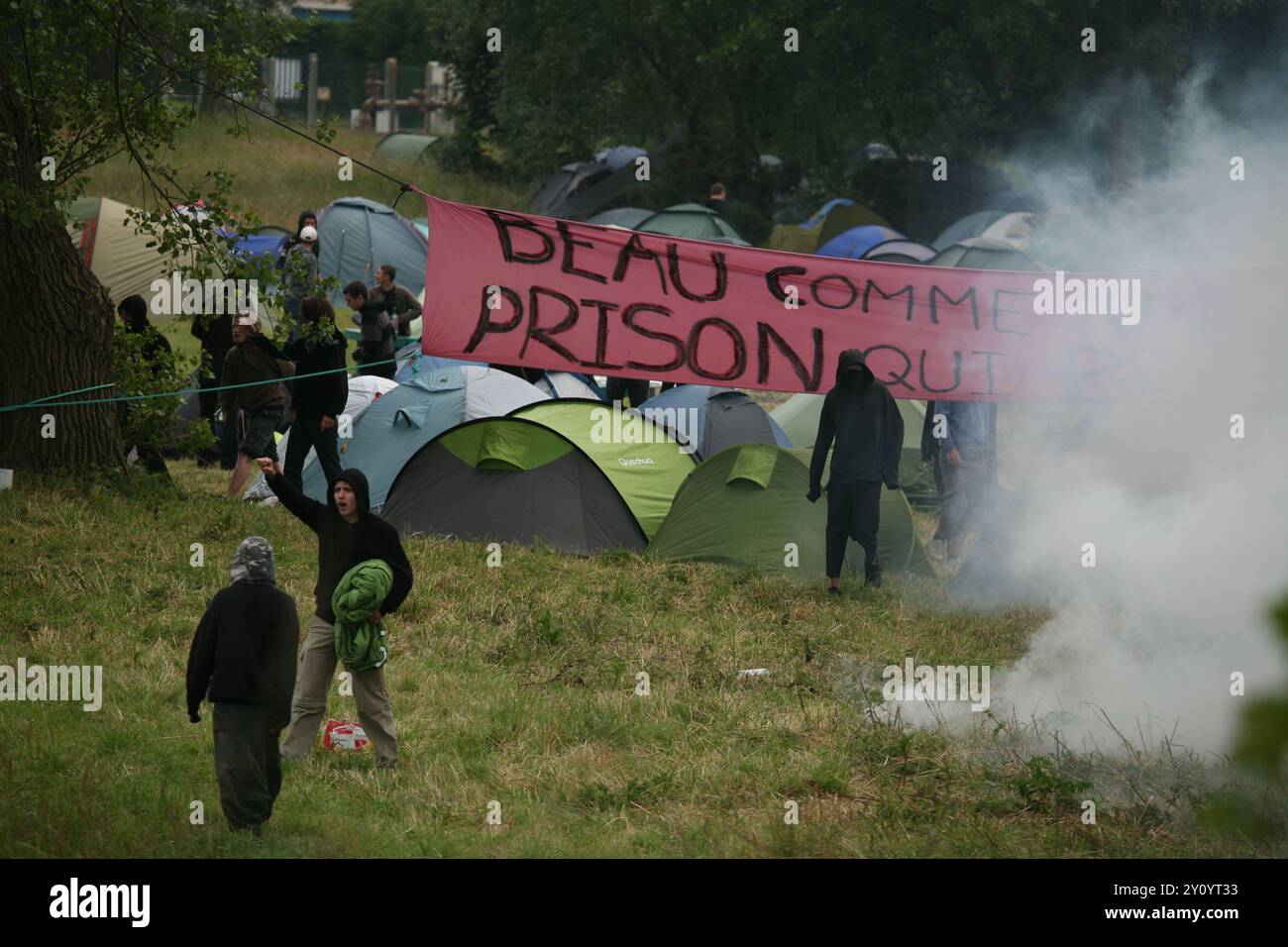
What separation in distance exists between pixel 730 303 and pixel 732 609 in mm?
1994

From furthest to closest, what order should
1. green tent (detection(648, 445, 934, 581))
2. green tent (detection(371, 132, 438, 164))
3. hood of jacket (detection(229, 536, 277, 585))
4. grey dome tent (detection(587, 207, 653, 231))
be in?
1. green tent (detection(371, 132, 438, 164))
2. grey dome tent (detection(587, 207, 653, 231))
3. green tent (detection(648, 445, 934, 581))
4. hood of jacket (detection(229, 536, 277, 585))

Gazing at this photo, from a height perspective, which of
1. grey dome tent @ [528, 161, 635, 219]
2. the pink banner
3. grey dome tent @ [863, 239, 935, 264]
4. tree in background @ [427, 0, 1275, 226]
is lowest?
the pink banner

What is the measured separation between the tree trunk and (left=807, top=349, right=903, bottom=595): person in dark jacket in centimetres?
556

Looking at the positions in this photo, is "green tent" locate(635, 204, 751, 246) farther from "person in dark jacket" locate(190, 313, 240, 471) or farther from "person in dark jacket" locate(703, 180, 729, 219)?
"person in dark jacket" locate(190, 313, 240, 471)

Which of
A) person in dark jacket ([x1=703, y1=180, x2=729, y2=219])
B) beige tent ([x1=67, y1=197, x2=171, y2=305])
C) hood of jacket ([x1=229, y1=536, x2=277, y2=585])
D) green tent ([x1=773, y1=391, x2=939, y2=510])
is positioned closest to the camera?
hood of jacket ([x1=229, y1=536, x2=277, y2=585])

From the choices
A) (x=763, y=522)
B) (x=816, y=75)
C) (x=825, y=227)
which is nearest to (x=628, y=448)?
(x=763, y=522)

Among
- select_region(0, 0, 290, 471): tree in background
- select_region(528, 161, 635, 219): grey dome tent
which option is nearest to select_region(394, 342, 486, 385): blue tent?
select_region(0, 0, 290, 471): tree in background

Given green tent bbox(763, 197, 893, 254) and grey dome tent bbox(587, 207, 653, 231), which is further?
green tent bbox(763, 197, 893, 254)

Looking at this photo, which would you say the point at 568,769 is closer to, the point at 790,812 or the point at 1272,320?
the point at 790,812

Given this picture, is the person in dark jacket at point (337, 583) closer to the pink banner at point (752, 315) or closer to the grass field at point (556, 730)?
the grass field at point (556, 730)

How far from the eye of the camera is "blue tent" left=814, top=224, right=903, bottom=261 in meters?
26.6

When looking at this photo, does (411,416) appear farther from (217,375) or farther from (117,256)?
(117,256)

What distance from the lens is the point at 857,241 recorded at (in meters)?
26.9
